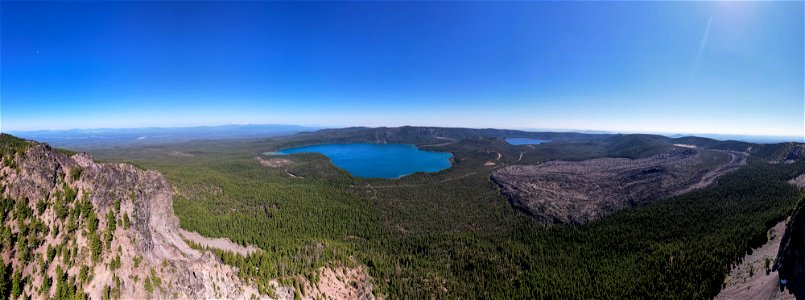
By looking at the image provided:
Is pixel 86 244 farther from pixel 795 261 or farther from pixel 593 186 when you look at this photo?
pixel 593 186

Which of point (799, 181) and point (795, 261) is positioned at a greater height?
point (799, 181)

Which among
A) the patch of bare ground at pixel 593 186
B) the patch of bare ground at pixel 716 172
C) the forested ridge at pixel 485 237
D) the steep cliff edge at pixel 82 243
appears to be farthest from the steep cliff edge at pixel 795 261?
the patch of bare ground at pixel 716 172

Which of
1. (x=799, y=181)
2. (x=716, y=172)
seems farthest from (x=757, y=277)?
(x=716, y=172)

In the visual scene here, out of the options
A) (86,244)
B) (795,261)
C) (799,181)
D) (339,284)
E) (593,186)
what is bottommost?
(339,284)

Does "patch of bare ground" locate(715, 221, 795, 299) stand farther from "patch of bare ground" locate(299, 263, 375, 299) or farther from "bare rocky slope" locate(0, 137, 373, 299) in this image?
"bare rocky slope" locate(0, 137, 373, 299)

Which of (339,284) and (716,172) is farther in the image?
(716,172)

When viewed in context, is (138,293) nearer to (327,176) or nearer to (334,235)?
(334,235)
